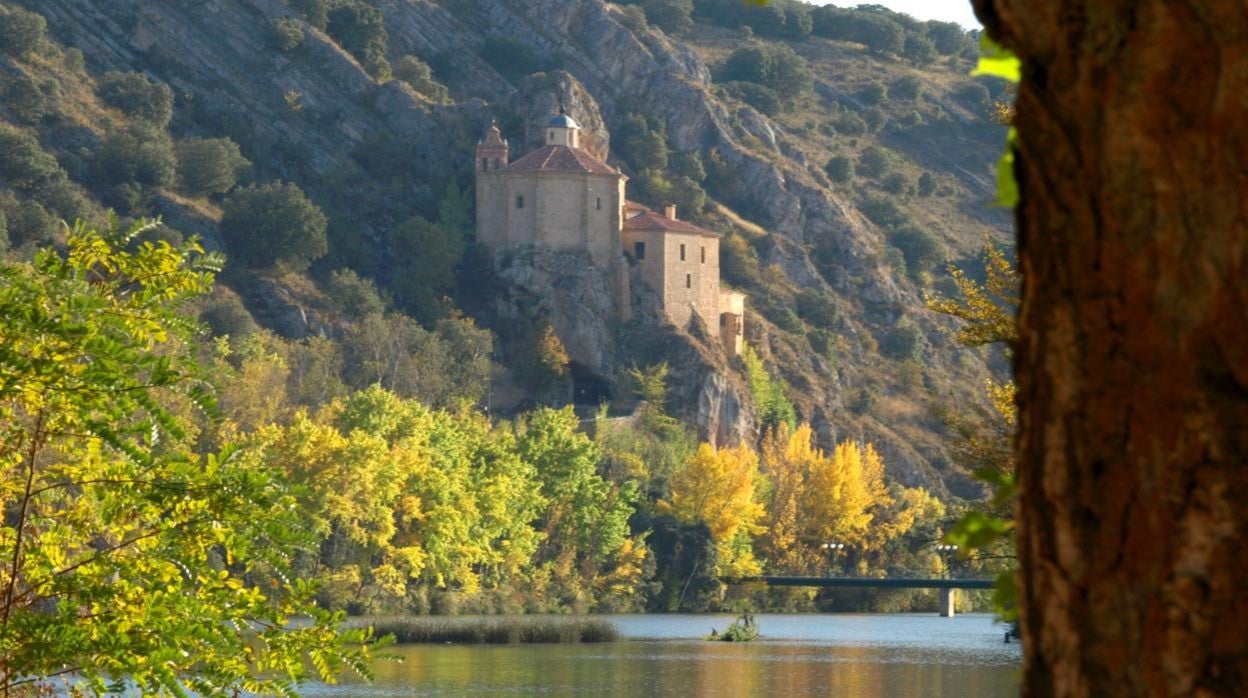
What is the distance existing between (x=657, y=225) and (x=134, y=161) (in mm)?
28175

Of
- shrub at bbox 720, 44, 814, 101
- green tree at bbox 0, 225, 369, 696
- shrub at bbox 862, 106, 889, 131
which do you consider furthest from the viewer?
shrub at bbox 862, 106, 889, 131

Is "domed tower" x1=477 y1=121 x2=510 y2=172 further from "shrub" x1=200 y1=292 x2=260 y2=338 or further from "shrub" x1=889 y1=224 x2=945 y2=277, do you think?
"shrub" x1=889 y1=224 x2=945 y2=277

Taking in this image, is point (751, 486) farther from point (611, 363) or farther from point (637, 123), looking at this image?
point (637, 123)

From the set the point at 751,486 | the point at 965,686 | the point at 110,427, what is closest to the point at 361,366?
the point at 751,486

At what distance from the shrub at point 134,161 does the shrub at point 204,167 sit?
185 centimetres

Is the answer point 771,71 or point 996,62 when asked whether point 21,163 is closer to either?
point 771,71

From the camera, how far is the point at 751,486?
93500 mm

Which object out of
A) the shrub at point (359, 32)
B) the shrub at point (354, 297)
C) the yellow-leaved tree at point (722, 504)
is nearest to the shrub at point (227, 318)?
the shrub at point (354, 297)

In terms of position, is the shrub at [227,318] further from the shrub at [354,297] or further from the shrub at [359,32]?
the shrub at [359,32]

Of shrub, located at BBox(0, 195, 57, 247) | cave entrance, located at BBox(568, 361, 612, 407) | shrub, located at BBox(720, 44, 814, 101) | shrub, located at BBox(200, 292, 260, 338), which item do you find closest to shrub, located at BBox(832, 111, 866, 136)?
shrub, located at BBox(720, 44, 814, 101)

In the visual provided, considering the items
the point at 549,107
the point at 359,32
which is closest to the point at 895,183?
the point at 549,107

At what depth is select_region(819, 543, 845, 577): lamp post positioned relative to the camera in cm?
9806

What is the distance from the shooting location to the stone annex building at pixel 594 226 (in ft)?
373

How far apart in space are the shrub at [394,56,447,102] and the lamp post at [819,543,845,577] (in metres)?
48.9
